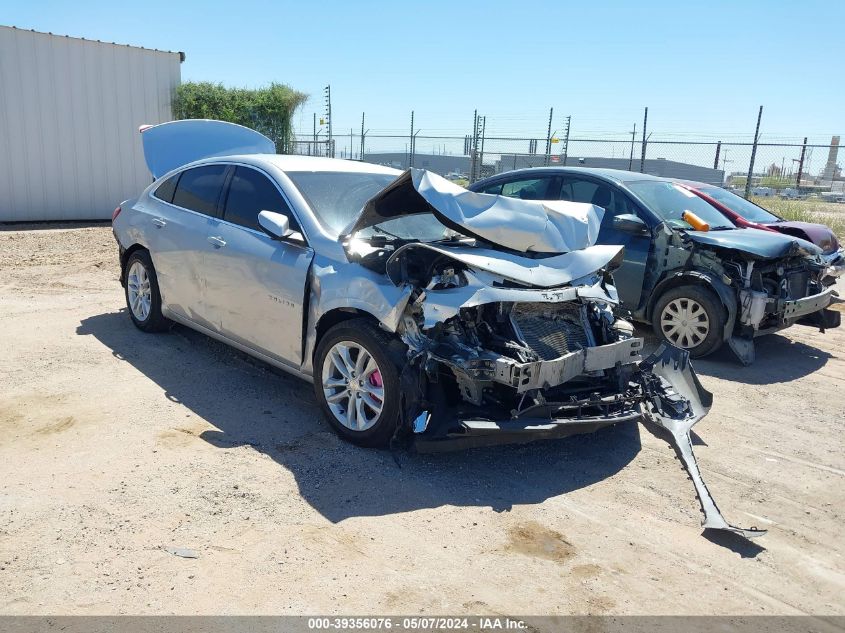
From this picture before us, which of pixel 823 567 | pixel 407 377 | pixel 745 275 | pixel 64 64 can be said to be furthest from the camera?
pixel 64 64

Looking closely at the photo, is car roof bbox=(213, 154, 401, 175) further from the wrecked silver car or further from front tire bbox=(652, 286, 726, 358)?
front tire bbox=(652, 286, 726, 358)

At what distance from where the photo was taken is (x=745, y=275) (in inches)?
262

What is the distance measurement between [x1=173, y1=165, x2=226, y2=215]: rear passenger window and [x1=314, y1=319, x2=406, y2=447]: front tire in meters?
1.92

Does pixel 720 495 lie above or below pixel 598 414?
below

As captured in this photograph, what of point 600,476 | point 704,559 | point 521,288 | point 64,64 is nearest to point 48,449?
point 521,288

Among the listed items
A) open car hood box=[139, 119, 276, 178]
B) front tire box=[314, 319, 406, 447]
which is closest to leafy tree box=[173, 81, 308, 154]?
open car hood box=[139, 119, 276, 178]

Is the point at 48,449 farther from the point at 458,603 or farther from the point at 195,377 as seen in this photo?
the point at 458,603

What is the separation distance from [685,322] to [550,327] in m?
3.00

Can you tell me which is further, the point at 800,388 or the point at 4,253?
the point at 4,253

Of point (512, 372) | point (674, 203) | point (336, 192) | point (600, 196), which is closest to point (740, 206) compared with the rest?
point (674, 203)

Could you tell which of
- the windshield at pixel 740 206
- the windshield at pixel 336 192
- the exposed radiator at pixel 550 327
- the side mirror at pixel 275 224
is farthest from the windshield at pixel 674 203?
the side mirror at pixel 275 224

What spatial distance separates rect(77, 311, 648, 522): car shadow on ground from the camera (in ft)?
12.7

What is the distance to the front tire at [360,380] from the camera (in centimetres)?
410

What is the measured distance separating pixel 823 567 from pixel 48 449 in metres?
4.29
